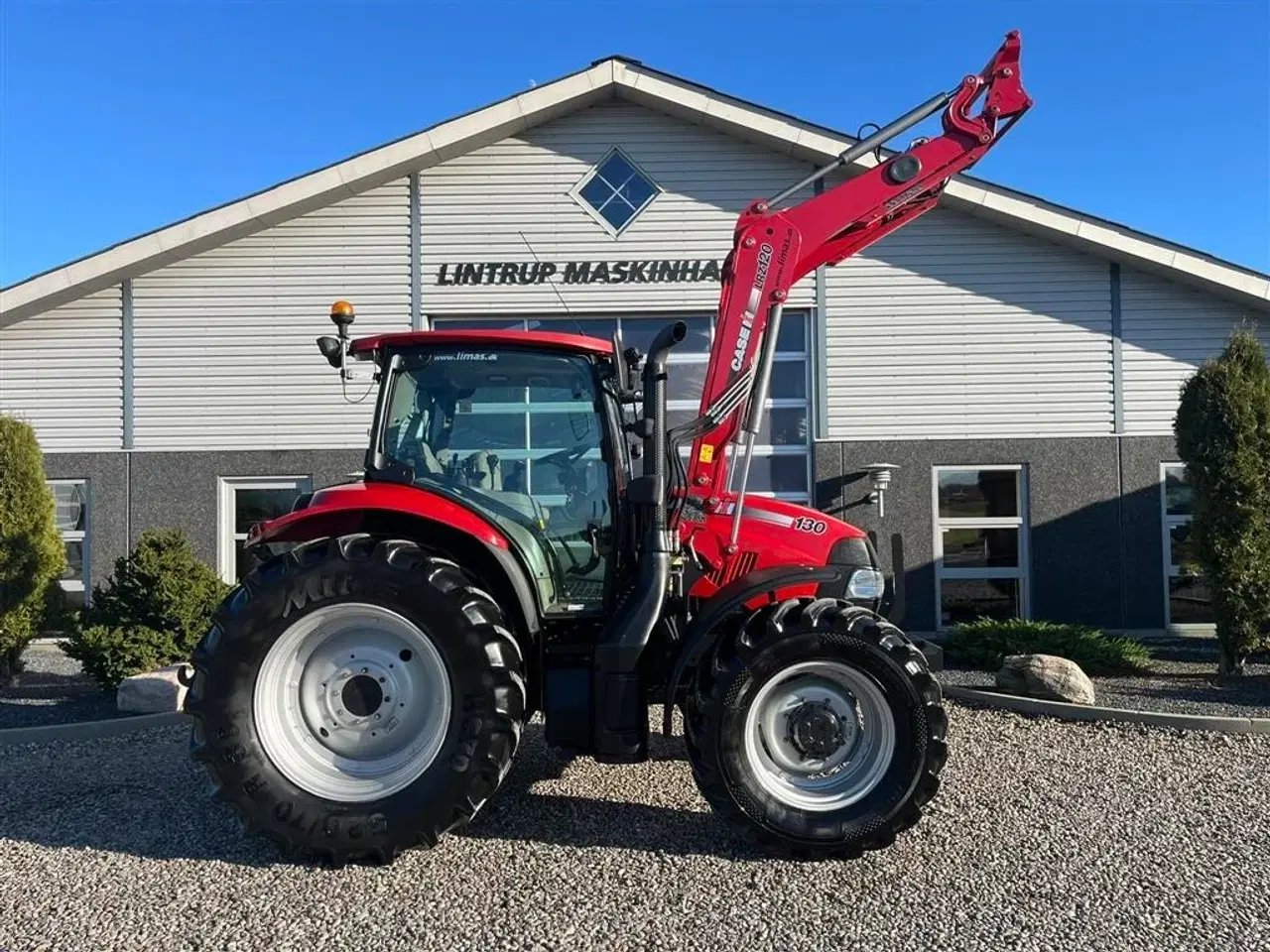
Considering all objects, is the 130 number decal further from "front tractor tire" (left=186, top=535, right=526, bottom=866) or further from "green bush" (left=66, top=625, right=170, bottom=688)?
"green bush" (left=66, top=625, right=170, bottom=688)

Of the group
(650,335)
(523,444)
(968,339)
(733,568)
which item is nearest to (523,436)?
(523,444)

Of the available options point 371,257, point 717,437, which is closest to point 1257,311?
point 717,437

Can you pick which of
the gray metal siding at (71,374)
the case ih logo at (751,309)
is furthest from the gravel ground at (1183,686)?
the gray metal siding at (71,374)

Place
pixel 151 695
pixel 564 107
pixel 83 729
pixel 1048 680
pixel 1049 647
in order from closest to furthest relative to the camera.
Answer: pixel 83 729 → pixel 151 695 → pixel 1048 680 → pixel 1049 647 → pixel 564 107

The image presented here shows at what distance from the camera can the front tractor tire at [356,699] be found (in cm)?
360

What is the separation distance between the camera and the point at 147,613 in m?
7.10

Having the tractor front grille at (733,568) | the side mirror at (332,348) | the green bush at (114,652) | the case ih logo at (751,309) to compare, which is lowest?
the green bush at (114,652)

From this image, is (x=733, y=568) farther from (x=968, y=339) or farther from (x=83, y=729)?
(x=968, y=339)

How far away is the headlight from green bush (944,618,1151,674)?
13.3 feet

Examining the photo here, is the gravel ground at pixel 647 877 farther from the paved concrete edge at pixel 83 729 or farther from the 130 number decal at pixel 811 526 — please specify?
the 130 number decal at pixel 811 526

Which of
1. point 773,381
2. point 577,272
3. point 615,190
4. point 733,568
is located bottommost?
point 733,568

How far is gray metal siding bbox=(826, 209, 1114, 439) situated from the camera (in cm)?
987

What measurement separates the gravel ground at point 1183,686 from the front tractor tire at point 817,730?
351cm

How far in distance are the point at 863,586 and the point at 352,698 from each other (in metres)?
2.51
